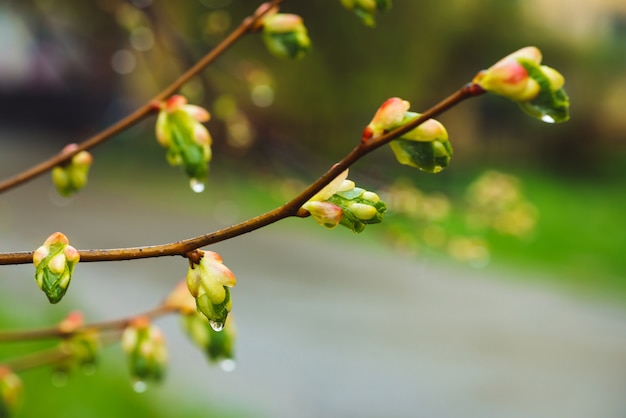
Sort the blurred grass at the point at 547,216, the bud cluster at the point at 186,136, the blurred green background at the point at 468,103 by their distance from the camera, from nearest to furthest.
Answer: the bud cluster at the point at 186,136 → the blurred grass at the point at 547,216 → the blurred green background at the point at 468,103

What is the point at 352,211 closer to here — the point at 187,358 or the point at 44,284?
the point at 44,284

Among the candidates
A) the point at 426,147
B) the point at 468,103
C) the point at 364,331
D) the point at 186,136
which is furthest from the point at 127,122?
the point at 468,103

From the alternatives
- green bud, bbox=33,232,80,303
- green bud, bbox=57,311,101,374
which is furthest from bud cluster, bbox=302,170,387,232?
green bud, bbox=57,311,101,374

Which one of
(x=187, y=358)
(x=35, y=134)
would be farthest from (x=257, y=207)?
(x=35, y=134)

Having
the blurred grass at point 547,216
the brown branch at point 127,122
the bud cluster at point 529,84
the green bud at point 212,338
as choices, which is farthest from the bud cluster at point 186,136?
the blurred grass at point 547,216

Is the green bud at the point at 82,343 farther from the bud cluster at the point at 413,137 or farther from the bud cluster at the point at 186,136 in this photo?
the bud cluster at the point at 413,137

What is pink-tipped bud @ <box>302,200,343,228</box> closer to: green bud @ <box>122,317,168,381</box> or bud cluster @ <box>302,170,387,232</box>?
bud cluster @ <box>302,170,387,232</box>
